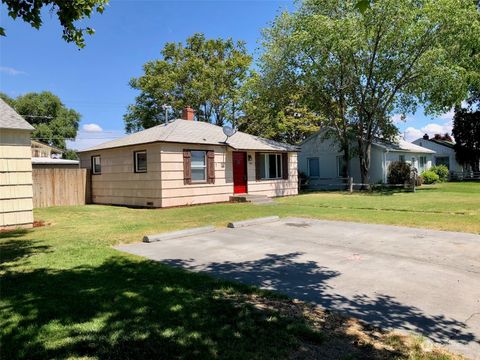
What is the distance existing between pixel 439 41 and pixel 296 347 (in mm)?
22280

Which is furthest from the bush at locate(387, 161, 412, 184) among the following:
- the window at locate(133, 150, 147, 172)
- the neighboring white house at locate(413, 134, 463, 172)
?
the window at locate(133, 150, 147, 172)

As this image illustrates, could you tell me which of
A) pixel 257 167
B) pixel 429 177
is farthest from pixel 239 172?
pixel 429 177

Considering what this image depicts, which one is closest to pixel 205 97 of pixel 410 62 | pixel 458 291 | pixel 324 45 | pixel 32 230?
pixel 324 45

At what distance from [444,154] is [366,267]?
37243mm

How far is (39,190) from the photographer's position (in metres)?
16.5

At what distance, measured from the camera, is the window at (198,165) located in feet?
54.4

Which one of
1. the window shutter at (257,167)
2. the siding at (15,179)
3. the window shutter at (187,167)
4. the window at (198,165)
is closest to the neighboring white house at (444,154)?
the window shutter at (257,167)

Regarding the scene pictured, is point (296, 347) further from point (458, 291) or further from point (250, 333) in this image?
point (458, 291)

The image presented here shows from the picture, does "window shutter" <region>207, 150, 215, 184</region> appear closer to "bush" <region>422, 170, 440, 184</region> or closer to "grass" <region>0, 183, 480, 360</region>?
"grass" <region>0, 183, 480, 360</region>

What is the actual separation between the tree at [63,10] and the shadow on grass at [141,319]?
3807 mm

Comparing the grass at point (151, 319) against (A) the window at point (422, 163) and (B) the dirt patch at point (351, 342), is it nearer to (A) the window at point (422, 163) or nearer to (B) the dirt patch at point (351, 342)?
(B) the dirt patch at point (351, 342)

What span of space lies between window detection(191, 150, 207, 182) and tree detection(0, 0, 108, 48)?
10.6m

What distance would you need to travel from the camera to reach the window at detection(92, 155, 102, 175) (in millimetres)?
18972

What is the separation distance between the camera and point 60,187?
1750 centimetres
